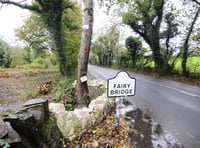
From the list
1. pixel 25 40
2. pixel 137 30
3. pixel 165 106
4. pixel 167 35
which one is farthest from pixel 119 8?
pixel 165 106

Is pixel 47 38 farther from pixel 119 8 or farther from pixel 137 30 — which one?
pixel 137 30

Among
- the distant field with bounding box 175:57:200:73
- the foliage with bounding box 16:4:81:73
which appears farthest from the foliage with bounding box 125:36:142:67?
the distant field with bounding box 175:57:200:73

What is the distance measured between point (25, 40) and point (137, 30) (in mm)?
12385

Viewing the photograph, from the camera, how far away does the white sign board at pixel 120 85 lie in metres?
4.17

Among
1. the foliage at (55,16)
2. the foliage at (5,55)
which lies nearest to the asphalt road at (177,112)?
the foliage at (55,16)

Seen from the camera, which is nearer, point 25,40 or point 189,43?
point 189,43

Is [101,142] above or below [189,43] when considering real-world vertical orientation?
below

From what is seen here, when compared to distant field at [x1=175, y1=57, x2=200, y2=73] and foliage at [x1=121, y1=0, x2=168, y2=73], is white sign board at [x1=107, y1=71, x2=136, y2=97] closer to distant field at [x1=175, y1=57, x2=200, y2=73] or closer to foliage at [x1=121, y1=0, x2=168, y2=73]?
distant field at [x1=175, y1=57, x2=200, y2=73]

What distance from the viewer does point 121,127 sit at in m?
4.82

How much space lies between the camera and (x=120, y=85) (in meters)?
4.25

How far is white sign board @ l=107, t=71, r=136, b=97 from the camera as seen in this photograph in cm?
417

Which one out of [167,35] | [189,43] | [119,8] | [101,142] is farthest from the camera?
[119,8]

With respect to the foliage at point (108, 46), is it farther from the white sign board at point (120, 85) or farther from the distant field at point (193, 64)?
the white sign board at point (120, 85)

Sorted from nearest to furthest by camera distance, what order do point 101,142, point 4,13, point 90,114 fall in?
point 101,142 < point 90,114 < point 4,13
